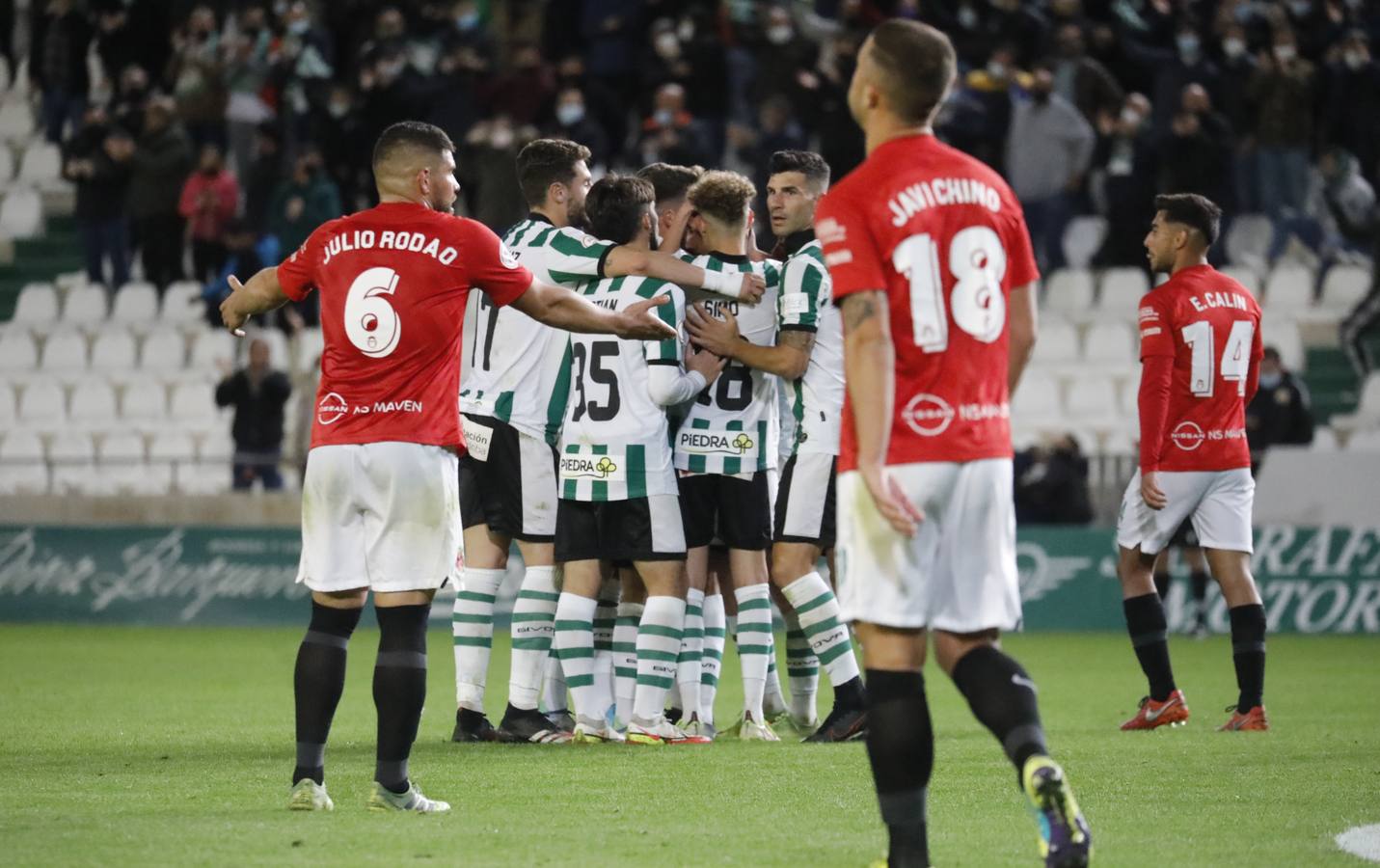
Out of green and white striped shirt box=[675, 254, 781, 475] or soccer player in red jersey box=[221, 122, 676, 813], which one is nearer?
soccer player in red jersey box=[221, 122, 676, 813]

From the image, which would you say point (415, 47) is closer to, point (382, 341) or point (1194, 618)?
point (1194, 618)

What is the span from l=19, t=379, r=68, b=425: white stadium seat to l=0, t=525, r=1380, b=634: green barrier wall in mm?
3962

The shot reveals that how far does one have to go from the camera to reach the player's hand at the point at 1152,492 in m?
9.84

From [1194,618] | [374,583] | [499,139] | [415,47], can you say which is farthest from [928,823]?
[415,47]

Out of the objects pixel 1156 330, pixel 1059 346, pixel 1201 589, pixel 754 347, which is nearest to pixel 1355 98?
pixel 1059 346

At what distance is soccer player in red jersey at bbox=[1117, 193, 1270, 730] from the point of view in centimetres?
990

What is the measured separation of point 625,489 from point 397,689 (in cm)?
253

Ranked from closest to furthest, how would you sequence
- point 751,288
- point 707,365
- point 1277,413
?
point 751,288
point 707,365
point 1277,413

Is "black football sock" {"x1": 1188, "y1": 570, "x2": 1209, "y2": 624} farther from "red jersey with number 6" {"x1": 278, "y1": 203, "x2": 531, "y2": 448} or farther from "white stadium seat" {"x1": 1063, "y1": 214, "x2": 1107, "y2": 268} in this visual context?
"red jersey with number 6" {"x1": 278, "y1": 203, "x2": 531, "y2": 448}

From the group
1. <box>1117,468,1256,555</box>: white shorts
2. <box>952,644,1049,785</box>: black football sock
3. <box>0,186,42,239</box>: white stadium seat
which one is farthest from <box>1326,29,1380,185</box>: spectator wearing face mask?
<box>952,644,1049,785</box>: black football sock

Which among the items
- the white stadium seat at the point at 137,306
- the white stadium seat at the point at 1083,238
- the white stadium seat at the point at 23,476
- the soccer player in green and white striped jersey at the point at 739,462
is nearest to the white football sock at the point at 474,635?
the soccer player in green and white striped jersey at the point at 739,462

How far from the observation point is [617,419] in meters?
9.09

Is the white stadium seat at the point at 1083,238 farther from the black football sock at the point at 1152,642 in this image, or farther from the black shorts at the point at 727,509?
the black shorts at the point at 727,509

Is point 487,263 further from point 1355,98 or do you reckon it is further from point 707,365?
point 1355,98
